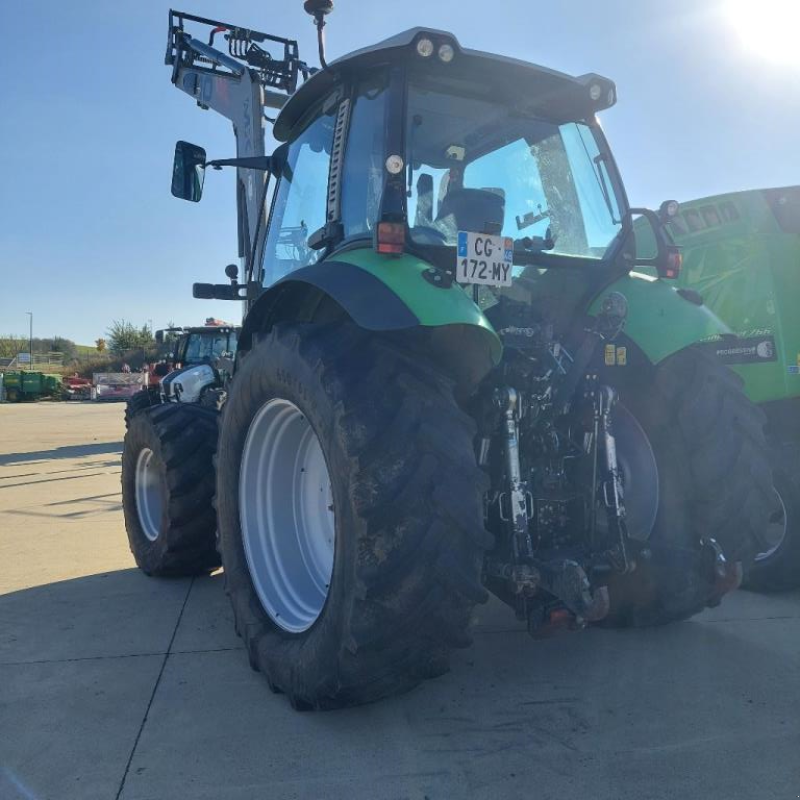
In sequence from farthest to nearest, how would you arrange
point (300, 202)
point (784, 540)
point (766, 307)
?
point (766, 307), point (784, 540), point (300, 202)

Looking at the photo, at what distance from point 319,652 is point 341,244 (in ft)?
5.37

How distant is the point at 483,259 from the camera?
271 centimetres

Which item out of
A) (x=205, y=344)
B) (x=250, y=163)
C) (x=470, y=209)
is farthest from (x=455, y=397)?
(x=205, y=344)

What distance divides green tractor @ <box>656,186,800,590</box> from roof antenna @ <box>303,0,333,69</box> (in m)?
2.97

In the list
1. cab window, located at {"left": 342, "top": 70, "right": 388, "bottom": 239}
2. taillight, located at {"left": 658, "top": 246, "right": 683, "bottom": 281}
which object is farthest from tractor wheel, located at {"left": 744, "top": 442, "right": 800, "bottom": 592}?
cab window, located at {"left": 342, "top": 70, "right": 388, "bottom": 239}

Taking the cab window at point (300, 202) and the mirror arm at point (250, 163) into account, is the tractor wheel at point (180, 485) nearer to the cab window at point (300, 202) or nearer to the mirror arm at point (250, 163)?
the cab window at point (300, 202)

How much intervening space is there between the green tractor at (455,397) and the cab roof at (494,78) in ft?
0.04

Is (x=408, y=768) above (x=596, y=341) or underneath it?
underneath

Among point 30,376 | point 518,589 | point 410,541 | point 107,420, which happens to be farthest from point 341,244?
point 30,376

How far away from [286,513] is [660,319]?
1.88 m

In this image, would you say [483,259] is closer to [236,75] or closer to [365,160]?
[365,160]

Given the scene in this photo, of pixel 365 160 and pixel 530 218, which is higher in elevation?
pixel 365 160

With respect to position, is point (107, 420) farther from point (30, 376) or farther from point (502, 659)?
point (502, 659)

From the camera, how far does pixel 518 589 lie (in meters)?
2.51
